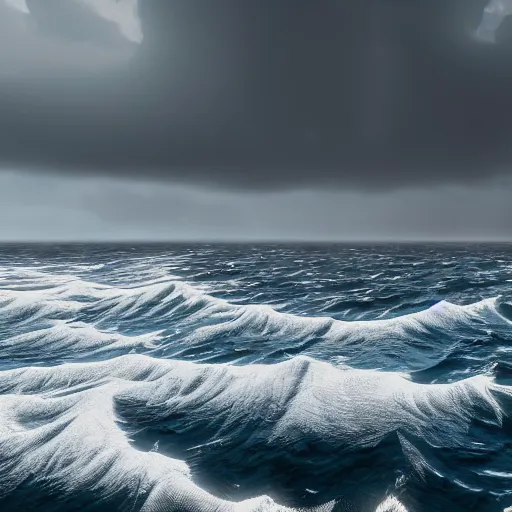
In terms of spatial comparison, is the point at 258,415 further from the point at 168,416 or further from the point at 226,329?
the point at 226,329

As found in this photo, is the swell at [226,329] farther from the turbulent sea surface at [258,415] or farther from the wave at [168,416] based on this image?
the wave at [168,416]

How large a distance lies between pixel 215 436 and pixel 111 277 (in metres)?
33.5

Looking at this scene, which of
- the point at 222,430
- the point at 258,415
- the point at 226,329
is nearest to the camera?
the point at 222,430

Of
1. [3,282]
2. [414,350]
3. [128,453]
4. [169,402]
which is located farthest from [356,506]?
[3,282]

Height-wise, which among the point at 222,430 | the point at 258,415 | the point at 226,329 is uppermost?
the point at 258,415

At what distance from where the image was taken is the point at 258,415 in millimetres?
9359

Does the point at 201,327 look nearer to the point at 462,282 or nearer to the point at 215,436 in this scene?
the point at 215,436

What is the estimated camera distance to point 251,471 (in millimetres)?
7254

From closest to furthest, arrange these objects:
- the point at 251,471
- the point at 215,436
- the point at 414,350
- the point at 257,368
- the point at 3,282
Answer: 1. the point at 251,471
2. the point at 215,436
3. the point at 257,368
4. the point at 414,350
5. the point at 3,282

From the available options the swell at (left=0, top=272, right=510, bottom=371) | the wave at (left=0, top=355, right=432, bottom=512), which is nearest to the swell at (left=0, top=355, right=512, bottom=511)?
the wave at (left=0, top=355, right=432, bottom=512)

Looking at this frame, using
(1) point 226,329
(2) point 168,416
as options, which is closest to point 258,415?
(2) point 168,416

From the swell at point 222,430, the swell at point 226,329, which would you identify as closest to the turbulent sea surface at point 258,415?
the swell at point 222,430

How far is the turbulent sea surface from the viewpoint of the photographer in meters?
6.56

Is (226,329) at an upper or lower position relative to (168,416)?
lower
